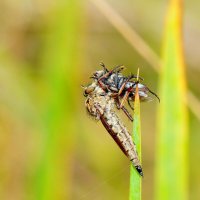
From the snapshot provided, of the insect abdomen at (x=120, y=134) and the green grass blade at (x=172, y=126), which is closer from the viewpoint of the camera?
the green grass blade at (x=172, y=126)

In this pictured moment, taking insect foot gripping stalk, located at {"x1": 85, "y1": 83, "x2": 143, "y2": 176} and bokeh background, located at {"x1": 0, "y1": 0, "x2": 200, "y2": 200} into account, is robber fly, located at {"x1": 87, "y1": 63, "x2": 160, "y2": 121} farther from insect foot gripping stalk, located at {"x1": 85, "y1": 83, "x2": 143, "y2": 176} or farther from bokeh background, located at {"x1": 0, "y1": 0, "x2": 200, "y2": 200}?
bokeh background, located at {"x1": 0, "y1": 0, "x2": 200, "y2": 200}

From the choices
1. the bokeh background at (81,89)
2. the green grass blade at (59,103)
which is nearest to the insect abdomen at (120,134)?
the green grass blade at (59,103)

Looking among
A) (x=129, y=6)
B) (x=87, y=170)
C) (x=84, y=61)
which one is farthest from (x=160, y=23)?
(x=87, y=170)

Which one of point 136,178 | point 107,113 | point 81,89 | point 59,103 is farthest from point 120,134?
point 81,89

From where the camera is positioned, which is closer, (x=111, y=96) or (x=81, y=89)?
(x=111, y=96)

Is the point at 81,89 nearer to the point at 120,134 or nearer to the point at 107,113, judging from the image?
the point at 107,113

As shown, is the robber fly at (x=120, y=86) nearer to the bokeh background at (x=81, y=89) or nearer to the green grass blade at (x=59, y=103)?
the green grass blade at (x=59, y=103)
